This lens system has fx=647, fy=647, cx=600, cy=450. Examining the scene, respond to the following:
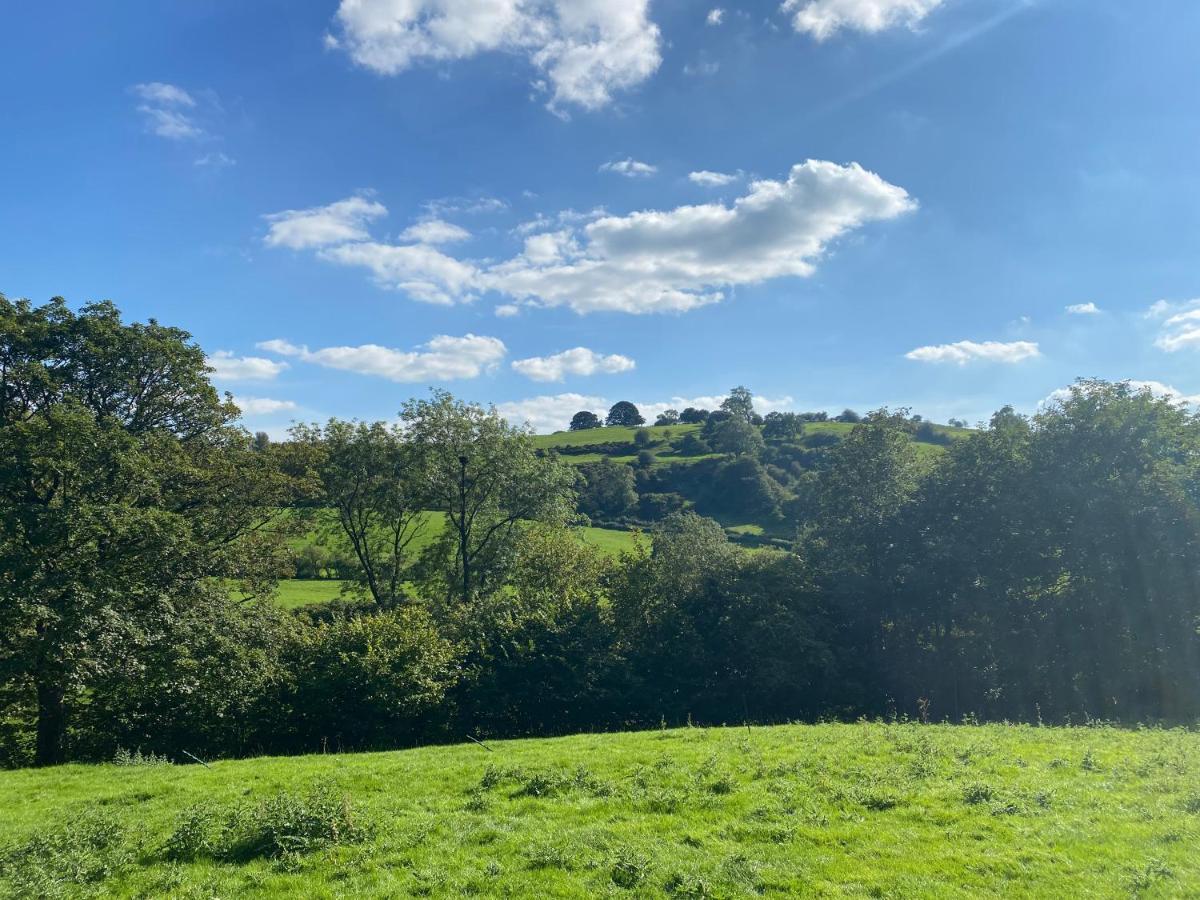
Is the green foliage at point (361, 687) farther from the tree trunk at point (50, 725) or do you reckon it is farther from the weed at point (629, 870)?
the weed at point (629, 870)

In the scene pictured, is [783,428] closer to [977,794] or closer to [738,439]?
[738,439]

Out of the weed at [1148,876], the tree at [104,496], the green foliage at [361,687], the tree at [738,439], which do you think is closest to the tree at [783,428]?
the tree at [738,439]

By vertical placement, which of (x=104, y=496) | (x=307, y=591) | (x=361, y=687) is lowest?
(x=361, y=687)

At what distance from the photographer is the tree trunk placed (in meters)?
24.0

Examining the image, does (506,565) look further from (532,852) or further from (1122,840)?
(1122,840)

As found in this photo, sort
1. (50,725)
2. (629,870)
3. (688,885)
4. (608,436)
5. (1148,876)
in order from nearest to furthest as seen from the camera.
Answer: (1148,876) < (688,885) < (629,870) < (50,725) < (608,436)

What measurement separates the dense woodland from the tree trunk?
114mm

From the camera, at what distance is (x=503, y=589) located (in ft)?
154

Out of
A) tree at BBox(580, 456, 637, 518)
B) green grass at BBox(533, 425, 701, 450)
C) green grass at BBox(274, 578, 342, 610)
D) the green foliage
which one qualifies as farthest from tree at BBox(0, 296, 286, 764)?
green grass at BBox(533, 425, 701, 450)

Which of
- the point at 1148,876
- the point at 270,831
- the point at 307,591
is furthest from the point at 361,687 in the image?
the point at 307,591

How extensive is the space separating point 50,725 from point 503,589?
86.4ft

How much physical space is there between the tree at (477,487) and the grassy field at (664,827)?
97.7ft

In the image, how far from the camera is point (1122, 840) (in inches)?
396

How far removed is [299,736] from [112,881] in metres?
19.0
